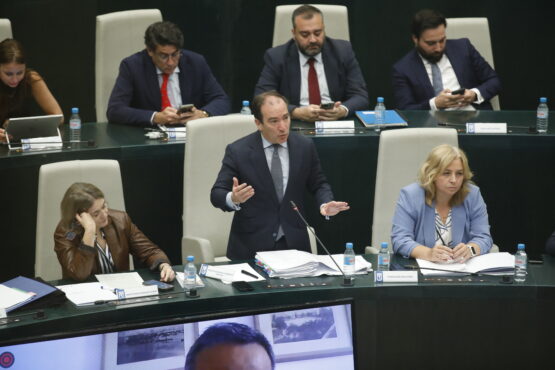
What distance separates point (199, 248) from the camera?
5.04 metres

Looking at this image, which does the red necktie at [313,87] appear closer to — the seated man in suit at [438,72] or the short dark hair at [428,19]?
the seated man in suit at [438,72]

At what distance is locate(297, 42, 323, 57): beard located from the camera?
605cm

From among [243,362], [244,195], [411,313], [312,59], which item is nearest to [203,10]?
[312,59]

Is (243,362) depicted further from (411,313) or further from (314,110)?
(314,110)

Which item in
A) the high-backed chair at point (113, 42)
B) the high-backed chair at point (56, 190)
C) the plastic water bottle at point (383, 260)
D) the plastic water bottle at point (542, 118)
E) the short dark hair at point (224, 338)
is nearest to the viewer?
the short dark hair at point (224, 338)

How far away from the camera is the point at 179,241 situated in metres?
5.76

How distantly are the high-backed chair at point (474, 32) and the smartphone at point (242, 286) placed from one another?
3137mm

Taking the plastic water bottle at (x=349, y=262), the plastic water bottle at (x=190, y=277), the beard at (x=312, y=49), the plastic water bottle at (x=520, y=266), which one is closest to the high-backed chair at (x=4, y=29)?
the beard at (x=312, y=49)

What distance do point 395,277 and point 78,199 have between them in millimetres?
1345

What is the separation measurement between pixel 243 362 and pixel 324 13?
4167 mm

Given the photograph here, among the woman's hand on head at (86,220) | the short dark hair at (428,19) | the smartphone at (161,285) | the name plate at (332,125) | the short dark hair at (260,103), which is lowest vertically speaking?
the smartphone at (161,285)

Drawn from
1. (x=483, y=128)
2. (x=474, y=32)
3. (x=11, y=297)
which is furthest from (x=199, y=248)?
(x=474, y=32)

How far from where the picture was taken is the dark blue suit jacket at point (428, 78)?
6289 millimetres

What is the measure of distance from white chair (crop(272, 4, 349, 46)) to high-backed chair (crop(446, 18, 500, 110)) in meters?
0.69
